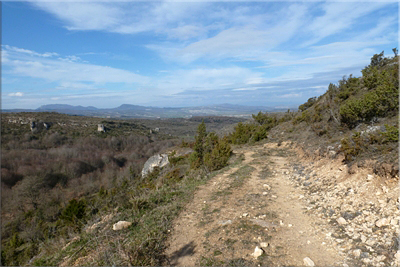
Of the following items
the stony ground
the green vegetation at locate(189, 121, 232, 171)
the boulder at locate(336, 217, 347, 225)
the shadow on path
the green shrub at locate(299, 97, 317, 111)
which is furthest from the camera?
the green shrub at locate(299, 97, 317, 111)

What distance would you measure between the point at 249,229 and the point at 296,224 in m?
0.99

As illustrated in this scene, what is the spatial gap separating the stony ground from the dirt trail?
0.04 ft

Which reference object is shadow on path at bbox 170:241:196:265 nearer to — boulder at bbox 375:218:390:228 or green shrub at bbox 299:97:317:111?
boulder at bbox 375:218:390:228

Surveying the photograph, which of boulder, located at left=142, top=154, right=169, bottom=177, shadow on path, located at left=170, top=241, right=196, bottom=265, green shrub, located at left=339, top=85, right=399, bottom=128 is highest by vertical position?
green shrub, located at left=339, top=85, right=399, bottom=128

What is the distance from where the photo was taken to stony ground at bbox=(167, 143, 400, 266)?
3.28 m

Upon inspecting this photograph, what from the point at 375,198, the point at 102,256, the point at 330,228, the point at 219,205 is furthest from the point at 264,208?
the point at 102,256

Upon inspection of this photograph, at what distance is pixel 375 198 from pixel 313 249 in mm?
1933

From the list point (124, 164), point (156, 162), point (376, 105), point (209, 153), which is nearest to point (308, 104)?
point (376, 105)

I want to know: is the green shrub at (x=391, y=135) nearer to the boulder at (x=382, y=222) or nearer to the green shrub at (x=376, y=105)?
the boulder at (x=382, y=222)

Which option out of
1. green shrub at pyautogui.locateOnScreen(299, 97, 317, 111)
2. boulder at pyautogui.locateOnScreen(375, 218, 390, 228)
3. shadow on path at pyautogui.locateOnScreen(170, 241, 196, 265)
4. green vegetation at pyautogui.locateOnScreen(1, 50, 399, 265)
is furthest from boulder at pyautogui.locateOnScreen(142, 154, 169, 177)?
boulder at pyautogui.locateOnScreen(375, 218, 390, 228)

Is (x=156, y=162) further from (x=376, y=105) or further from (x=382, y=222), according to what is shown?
(x=382, y=222)

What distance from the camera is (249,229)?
4.27 m

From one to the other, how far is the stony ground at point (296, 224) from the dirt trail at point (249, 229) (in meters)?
0.01

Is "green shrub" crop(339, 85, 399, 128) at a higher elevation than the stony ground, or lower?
higher
